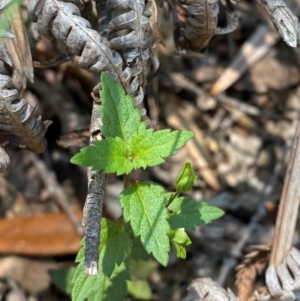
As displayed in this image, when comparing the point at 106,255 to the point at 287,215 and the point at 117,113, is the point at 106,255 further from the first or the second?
the point at 287,215

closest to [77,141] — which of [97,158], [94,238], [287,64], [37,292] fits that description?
[97,158]

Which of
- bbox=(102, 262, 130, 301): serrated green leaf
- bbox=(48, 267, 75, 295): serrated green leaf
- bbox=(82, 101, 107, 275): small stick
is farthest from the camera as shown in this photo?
bbox=(48, 267, 75, 295): serrated green leaf

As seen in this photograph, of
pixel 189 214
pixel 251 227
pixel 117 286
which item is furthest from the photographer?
pixel 251 227

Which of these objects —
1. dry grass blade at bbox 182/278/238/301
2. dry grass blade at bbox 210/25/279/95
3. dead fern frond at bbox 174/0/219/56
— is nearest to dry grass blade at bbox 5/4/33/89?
dead fern frond at bbox 174/0/219/56

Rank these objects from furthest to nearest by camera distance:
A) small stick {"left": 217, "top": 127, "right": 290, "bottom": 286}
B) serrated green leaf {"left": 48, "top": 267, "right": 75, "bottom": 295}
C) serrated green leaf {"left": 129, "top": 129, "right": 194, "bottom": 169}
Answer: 1. small stick {"left": 217, "top": 127, "right": 290, "bottom": 286}
2. serrated green leaf {"left": 48, "top": 267, "right": 75, "bottom": 295}
3. serrated green leaf {"left": 129, "top": 129, "right": 194, "bottom": 169}

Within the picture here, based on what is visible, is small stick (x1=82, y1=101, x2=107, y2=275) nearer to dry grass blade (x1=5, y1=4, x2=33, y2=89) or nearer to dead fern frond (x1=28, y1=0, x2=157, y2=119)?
dead fern frond (x1=28, y1=0, x2=157, y2=119)

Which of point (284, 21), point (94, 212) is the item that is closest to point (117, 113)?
point (94, 212)
